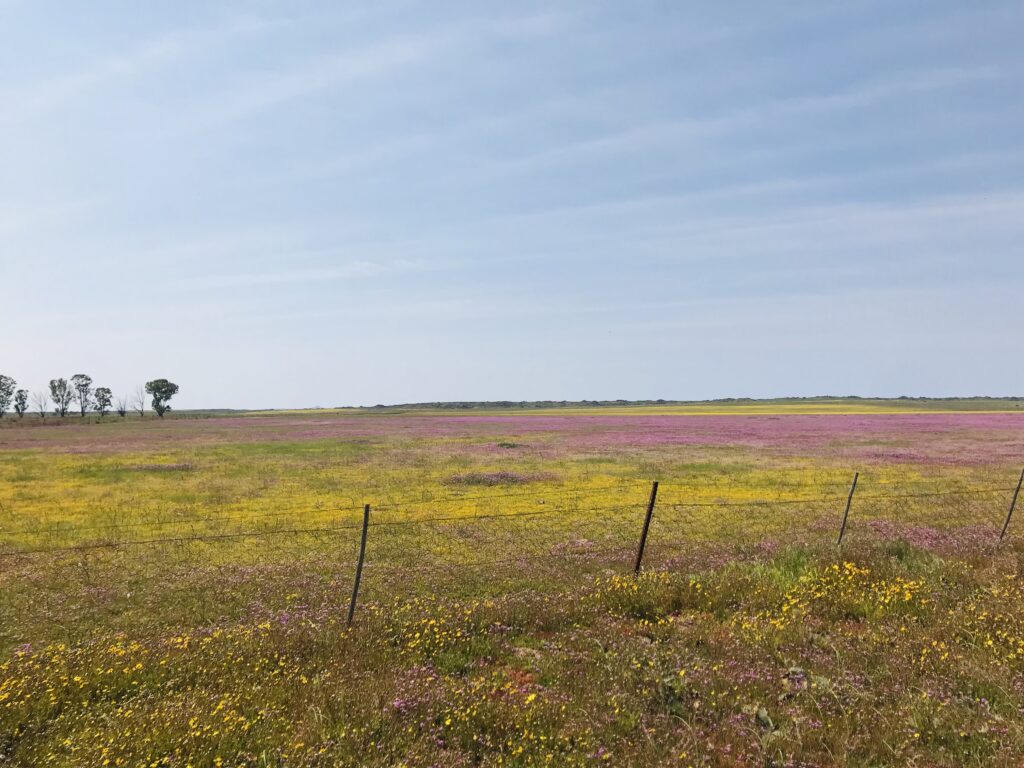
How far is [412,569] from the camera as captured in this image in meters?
14.3

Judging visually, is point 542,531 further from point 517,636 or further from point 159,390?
point 159,390

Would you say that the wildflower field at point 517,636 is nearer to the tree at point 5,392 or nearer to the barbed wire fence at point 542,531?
the barbed wire fence at point 542,531

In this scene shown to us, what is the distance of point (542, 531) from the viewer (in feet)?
60.8

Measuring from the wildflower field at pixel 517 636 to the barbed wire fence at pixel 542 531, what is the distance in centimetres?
16

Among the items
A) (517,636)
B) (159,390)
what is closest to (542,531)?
(517,636)

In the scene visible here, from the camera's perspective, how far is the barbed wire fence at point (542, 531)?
1411 centimetres

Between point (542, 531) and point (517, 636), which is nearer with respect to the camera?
Result: point (517, 636)

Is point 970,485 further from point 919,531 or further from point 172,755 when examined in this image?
point 172,755

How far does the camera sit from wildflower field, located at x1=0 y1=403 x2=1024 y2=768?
6109mm

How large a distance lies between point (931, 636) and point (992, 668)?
1.10 m

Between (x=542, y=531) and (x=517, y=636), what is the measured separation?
9257 mm

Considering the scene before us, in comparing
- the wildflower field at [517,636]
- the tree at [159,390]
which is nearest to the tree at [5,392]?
the tree at [159,390]

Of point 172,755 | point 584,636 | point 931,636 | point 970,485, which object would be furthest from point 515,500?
point 970,485

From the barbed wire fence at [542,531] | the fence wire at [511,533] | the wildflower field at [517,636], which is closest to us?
the wildflower field at [517,636]
